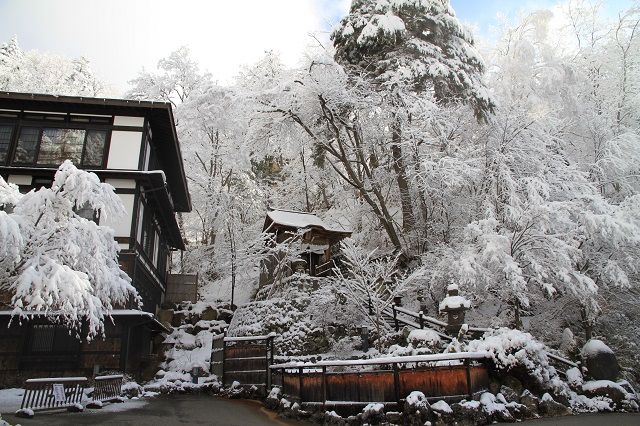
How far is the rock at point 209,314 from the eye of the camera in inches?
835

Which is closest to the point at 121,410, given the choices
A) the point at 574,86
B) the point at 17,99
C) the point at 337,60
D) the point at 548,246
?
the point at 17,99

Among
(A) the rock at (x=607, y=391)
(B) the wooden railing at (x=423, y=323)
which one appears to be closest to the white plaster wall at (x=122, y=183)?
(B) the wooden railing at (x=423, y=323)

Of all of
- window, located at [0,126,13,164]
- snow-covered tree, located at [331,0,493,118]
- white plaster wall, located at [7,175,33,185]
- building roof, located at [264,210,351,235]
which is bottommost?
white plaster wall, located at [7,175,33,185]

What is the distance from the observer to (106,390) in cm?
1186

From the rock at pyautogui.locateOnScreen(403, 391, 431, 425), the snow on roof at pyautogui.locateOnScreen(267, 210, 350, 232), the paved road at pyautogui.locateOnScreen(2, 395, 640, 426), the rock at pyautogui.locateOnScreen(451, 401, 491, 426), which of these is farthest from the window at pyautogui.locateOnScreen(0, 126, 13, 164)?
the rock at pyautogui.locateOnScreen(451, 401, 491, 426)

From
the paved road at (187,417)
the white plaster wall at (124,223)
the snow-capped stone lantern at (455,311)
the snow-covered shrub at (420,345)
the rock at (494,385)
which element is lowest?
the paved road at (187,417)

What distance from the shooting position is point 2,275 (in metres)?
7.30

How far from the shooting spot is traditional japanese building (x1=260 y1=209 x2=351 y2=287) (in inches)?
875

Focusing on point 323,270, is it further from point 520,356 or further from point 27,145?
point 27,145

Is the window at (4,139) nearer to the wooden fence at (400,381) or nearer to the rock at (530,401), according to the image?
the wooden fence at (400,381)

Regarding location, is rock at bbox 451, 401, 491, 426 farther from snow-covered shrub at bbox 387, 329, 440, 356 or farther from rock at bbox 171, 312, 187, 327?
rock at bbox 171, 312, 187, 327

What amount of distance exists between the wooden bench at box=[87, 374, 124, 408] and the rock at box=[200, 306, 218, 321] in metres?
8.35

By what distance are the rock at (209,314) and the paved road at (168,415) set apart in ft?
27.6

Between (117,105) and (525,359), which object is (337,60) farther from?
(525,359)
